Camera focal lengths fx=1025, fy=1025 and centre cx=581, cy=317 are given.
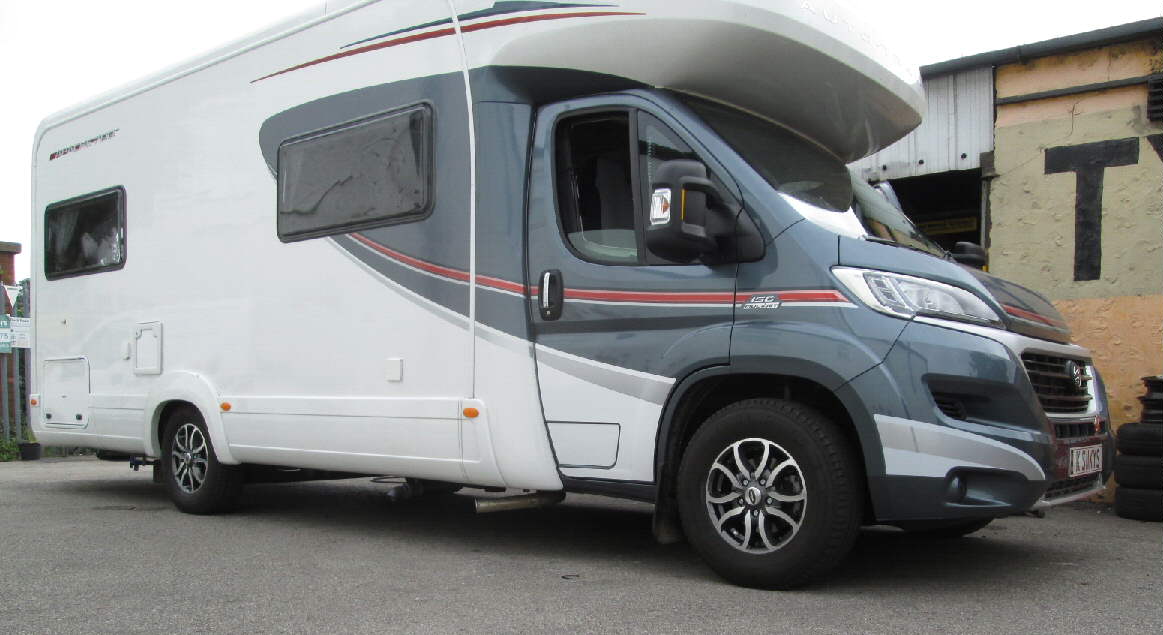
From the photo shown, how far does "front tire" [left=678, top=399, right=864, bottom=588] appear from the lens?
4277 millimetres

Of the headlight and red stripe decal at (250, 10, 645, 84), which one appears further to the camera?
red stripe decal at (250, 10, 645, 84)

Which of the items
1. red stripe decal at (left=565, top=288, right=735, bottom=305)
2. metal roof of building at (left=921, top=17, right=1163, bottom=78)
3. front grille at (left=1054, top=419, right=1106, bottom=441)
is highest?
metal roof of building at (left=921, top=17, right=1163, bottom=78)

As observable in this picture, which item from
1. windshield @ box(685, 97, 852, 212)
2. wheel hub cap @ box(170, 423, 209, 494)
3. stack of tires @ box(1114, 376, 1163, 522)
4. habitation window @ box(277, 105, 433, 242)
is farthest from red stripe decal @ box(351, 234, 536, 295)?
stack of tires @ box(1114, 376, 1163, 522)

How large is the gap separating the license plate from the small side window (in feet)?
7.02

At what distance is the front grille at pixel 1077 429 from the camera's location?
14.6 feet

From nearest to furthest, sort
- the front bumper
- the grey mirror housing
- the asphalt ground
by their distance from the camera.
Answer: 1. the asphalt ground
2. the front bumper
3. the grey mirror housing

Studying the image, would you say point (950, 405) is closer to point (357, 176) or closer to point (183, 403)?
point (357, 176)

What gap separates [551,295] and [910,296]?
1745 mm

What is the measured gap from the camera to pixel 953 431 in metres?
4.15

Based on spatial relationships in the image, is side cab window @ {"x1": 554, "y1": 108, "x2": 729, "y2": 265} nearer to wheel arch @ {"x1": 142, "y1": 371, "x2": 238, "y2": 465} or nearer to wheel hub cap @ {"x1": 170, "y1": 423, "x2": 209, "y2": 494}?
wheel arch @ {"x1": 142, "y1": 371, "x2": 238, "y2": 465}

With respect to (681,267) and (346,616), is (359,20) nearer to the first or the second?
(681,267)

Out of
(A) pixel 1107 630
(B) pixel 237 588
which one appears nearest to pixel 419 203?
(B) pixel 237 588

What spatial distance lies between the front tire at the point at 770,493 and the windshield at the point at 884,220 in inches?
41.3

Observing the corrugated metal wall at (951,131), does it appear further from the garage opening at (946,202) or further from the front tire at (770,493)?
the front tire at (770,493)
